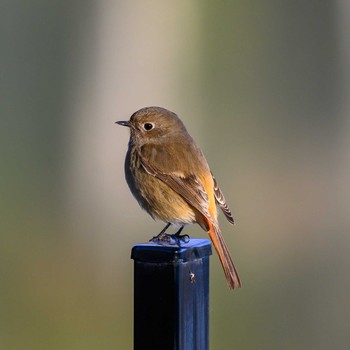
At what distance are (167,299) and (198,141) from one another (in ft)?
14.4

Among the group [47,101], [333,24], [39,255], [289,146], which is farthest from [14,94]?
[333,24]

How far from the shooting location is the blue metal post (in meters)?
2.52

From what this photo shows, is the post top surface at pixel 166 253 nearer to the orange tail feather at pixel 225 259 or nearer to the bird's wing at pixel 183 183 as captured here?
the orange tail feather at pixel 225 259

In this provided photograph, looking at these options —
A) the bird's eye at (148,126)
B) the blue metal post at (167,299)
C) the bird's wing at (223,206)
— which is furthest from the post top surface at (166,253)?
the bird's eye at (148,126)

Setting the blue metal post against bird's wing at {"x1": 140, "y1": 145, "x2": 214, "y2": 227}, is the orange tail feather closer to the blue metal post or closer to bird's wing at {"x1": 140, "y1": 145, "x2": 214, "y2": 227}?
bird's wing at {"x1": 140, "y1": 145, "x2": 214, "y2": 227}

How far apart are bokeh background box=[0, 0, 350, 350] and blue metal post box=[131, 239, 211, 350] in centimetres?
329

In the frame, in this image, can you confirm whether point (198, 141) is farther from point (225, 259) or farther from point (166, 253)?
point (166, 253)

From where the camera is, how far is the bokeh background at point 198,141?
6074mm

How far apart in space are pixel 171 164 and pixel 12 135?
323 centimetres

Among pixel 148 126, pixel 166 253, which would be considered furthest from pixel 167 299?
pixel 148 126

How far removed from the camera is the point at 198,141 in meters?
6.89

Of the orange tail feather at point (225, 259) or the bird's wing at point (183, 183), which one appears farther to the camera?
the bird's wing at point (183, 183)

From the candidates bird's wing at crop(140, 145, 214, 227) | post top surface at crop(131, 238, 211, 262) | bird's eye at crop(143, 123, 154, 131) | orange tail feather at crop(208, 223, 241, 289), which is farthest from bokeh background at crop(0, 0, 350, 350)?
post top surface at crop(131, 238, 211, 262)

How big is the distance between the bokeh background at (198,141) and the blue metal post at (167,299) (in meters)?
3.29
